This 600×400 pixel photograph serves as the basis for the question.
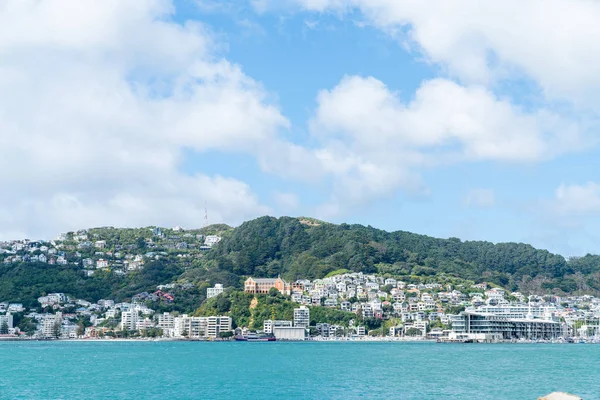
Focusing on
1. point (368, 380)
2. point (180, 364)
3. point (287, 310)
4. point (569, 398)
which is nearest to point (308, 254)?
point (287, 310)

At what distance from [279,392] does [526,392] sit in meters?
15.1

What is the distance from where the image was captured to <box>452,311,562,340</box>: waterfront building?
13650cm

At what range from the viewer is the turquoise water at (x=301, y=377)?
50.1 meters

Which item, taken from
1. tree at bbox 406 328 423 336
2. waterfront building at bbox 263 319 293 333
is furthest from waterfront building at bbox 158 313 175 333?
tree at bbox 406 328 423 336

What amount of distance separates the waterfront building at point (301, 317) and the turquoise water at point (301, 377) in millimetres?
56289

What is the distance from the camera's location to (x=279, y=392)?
166 feet

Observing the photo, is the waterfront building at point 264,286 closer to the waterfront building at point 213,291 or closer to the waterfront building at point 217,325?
the waterfront building at point 213,291

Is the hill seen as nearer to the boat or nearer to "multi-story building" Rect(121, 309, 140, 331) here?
"multi-story building" Rect(121, 309, 140, 331)

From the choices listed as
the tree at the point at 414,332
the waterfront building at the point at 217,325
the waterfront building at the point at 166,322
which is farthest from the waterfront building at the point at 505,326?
the waterfront building at the point at 166,322

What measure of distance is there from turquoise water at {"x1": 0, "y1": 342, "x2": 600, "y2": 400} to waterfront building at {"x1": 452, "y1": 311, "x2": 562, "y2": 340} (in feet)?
164

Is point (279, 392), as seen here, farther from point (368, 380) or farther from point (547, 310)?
point (547, 310)

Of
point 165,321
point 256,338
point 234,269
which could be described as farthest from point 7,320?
point 256,338

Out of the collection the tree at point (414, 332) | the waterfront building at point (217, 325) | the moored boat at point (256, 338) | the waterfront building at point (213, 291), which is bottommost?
the moored boat at point (256, 338)

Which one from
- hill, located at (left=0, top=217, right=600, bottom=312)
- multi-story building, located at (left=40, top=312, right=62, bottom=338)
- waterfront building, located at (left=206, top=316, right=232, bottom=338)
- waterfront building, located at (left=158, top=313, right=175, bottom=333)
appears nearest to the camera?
waterfront building, located at (left=206, top=316, right=232, bottom=338)
